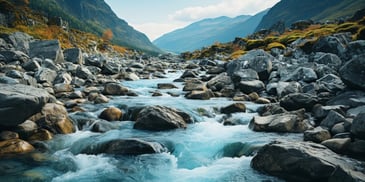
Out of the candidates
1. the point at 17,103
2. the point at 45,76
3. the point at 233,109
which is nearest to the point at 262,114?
the point at 233,109

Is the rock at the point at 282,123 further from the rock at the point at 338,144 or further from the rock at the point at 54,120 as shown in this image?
the rock at the point at 54,120


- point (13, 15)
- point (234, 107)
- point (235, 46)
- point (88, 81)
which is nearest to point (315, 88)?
point (234, 107)

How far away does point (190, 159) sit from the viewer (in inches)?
486

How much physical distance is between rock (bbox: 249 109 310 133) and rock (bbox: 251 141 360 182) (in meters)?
3.73

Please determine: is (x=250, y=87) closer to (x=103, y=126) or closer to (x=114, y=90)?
(x=114, y=90)

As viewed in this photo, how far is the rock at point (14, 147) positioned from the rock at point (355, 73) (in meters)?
16.9

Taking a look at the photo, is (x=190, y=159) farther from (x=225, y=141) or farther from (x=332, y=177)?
(x=332, y=177)

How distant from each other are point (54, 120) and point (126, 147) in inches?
176

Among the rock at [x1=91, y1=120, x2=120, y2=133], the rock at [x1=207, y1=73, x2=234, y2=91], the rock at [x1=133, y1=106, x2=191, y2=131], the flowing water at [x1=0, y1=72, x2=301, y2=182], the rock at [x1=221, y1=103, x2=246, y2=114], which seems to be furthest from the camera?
the rock at [x1=207, y1=73, x2=234, y2=91]

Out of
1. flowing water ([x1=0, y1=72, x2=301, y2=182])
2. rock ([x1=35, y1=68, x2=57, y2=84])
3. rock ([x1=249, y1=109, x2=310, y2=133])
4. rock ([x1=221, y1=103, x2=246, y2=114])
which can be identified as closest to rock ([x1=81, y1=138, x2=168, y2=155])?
flowing water ([x1=0, y1=72, x2=301, y2=182])

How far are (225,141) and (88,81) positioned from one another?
65.4 feet

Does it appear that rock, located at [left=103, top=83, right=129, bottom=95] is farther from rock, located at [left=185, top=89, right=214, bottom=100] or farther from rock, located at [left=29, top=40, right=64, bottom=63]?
rock, located at [left=29, top=40, right=64, bottom=63]

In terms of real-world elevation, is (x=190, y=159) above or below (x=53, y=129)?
below

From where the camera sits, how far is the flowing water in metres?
10.7
